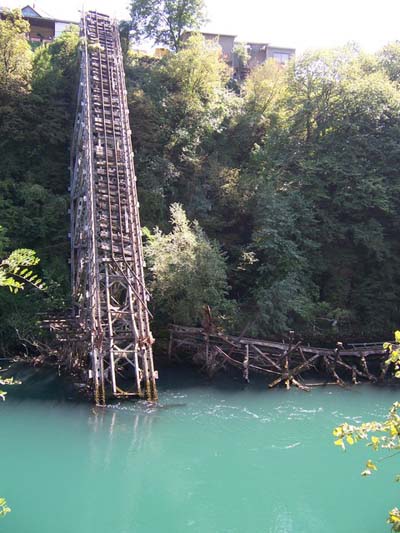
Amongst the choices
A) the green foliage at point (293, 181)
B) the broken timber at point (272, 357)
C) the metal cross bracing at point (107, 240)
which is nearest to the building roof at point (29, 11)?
the green foliage at point (293, 181)

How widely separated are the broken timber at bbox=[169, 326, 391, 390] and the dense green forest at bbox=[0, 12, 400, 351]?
2.91 ft

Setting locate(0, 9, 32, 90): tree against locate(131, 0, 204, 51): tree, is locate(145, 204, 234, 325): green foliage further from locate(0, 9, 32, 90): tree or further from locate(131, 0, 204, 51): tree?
locate(131, 0, 204, 51): tree

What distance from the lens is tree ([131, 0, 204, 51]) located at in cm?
3122

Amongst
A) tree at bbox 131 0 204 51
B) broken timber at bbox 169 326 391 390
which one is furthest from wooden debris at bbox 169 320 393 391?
tree at bbox 131 0 204 51

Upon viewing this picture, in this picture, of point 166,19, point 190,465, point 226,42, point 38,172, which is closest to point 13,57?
point 38,172

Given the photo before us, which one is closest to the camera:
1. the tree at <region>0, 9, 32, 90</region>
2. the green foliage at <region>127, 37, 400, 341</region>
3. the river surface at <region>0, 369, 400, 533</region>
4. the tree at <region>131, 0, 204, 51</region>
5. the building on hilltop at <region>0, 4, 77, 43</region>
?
the river surface at <region>0, 369, 400, 533</region>

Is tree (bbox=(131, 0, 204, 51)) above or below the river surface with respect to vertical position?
above

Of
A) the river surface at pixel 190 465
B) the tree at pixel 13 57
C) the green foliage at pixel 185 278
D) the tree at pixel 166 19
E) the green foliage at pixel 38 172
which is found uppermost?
the tree at pixel 166 19

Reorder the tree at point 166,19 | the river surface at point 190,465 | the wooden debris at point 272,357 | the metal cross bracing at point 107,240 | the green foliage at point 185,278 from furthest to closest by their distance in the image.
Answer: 1. the tree at point 166,19
2. the green foliage at point 185,278
3. the wooden debris at point 272,357
4. the metal cross bracing at point 107,240
5. the river surface at point 190,465

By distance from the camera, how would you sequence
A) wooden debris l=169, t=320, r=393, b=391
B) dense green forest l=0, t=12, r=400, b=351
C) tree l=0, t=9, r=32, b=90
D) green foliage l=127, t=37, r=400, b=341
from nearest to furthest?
1. wooden debris l=169, t=320, r=393, b=391
2. dense green forest l=0, t=12, r=400, b=351
3. green foliage l=127, t=37, r=400, b=341
4. tree l=0, t=9, r=32, b=90

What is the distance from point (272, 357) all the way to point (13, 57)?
62.6ft

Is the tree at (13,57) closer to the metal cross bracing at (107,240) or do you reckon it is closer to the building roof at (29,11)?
the metal cross bracing at (107,240)

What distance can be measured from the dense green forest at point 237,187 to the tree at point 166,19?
4608 millimetres

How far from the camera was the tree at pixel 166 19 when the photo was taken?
1229 inches
